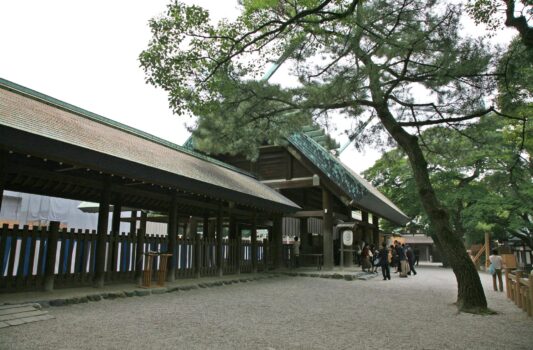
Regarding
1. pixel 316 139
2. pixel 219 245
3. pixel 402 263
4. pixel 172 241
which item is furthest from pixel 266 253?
pixel 316 139

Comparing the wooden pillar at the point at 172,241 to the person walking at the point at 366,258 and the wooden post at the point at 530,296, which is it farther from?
the person walking at the point at 366,258

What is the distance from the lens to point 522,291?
22.9 feet

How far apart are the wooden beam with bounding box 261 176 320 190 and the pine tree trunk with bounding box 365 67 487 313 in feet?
21.6

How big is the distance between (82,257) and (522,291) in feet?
28.3

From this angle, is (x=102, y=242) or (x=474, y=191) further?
(x=474, y=191)

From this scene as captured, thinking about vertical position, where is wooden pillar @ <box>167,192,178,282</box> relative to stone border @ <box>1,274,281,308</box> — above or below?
above

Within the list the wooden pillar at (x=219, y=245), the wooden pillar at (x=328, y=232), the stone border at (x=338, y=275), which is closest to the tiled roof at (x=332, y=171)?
the wooden pillar at (x=328, y=232)

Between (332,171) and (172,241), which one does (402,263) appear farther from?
(172,241)

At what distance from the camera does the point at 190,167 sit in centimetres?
1017

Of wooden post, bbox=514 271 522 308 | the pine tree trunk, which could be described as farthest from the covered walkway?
wooden post, bbox=514 271 522 308

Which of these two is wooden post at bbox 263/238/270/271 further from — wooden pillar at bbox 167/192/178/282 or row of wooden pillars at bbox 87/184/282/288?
wooden pillar at bbox 167/192/178/282

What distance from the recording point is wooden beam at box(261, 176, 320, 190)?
14883 mm

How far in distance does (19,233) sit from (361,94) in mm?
7257

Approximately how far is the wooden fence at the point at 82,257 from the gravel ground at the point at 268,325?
48.3 inches
